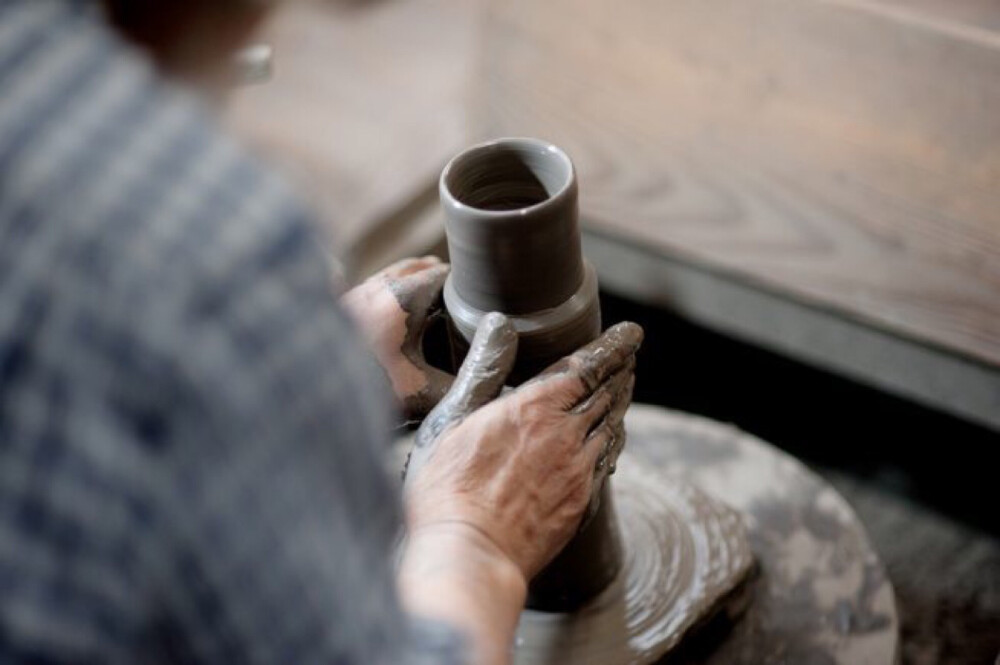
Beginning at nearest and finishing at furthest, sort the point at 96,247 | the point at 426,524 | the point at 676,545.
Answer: the point at 96,247 → the point at 426,524 → the point at 676,545

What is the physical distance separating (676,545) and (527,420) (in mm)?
A: 380

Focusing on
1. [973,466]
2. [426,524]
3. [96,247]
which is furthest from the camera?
[973,466]

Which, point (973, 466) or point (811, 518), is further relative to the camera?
point (973, 466)

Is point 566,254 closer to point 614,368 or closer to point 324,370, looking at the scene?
point 614,368

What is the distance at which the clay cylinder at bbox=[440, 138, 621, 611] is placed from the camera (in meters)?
1.09

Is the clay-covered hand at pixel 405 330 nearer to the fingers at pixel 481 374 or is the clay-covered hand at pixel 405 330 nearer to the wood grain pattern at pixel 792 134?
the fingers at pixel 481 374

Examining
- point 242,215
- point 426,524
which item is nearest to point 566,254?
point 426,524

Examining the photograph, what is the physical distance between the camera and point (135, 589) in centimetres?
60

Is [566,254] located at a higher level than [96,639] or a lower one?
lower

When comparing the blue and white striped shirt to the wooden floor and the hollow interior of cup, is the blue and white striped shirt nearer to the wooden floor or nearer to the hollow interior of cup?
the hollow interior of cup

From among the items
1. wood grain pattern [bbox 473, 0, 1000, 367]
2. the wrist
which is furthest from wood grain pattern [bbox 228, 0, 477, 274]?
the wrist

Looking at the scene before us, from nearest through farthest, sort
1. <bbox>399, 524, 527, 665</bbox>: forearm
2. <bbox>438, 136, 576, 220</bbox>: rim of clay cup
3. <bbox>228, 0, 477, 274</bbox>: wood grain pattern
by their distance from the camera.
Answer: <bbox>399, 524, 527, 665</bbox>: forearm → <bbox>438, 136, 576, 220</bbox>: rim of clay cup → <bbox>228, 0, 477, 274</bbox>: wood grain pattern

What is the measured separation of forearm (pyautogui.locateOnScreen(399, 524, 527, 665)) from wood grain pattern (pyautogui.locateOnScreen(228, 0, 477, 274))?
1309mm

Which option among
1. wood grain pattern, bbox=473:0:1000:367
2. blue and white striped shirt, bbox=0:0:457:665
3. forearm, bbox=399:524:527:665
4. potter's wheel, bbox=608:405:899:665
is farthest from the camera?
wood grain pattern, bbox=473:0:1000:367
